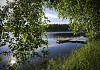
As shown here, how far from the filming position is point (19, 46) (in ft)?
10.2

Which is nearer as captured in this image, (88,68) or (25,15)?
(25,15)

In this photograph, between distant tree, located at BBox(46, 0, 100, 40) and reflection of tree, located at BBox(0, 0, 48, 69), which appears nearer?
reflection of tree, located at BBox(0, 0, 48, 69)

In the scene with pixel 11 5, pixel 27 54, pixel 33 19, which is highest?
pixel 11 5

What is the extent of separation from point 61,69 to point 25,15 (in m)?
10.3

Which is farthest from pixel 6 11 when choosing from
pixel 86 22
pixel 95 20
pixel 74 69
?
pixel 74 69

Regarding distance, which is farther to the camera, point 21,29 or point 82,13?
point 82,13

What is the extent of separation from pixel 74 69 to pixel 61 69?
3.07ft

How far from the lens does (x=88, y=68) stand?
1094 centimetres

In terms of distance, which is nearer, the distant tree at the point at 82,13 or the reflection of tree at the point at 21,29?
the reflection of tree at the point at 21,29

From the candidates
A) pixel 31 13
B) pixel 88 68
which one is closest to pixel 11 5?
pixel 31 13

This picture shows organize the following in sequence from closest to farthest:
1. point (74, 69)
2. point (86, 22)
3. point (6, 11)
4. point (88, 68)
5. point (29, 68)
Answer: point (6, 11) → point (86, 22) → point (88, 68) → point (74, 69) → point (29, 68)

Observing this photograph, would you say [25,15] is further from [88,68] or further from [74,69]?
[74,69]

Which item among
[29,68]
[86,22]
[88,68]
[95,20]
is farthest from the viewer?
[29,68]

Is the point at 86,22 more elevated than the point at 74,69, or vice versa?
the point at 86,22
